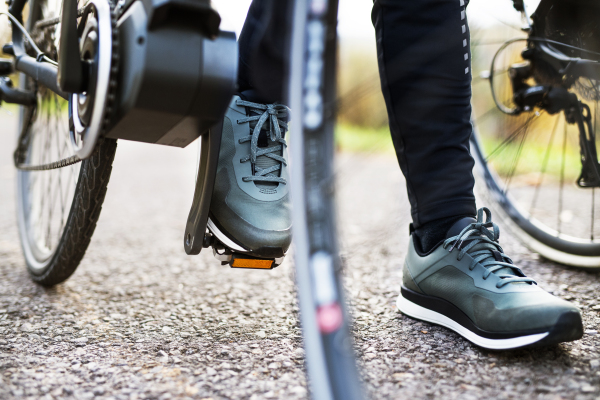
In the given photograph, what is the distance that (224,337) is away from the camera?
771 mm

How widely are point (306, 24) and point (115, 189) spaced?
2.25 meters

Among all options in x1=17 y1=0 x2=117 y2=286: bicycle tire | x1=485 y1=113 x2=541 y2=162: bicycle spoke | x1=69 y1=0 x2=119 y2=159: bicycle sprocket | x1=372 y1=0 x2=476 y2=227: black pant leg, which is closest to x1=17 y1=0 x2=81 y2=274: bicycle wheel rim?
x1=17 y1=0 x2=117 y2=286: bicycle tire

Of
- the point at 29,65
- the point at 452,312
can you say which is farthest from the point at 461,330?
the point at 29,65

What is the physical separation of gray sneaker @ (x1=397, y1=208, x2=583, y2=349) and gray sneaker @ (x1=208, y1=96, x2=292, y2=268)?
0.24 metres

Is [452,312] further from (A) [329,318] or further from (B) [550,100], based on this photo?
(B) [550,100]

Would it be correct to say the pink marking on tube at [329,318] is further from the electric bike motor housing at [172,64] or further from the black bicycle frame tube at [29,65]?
the black bicycle frame tube at [29,65]

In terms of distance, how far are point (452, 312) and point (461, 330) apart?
31 mm

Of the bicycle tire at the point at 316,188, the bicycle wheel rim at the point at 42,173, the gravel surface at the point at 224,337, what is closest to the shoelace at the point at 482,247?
the gravel surface at the point at 224,337

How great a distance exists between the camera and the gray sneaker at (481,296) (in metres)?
0.62

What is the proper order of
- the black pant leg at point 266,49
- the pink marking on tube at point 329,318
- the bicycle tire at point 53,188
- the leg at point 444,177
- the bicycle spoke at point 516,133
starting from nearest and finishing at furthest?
the pink marking on tube at point 329,318
the black pant leg at point 266,49
the leg at point 444,177
the bicycle tire at point 53,188
the bicycle spoke at point 516,133

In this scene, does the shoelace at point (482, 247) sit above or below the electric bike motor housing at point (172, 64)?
below

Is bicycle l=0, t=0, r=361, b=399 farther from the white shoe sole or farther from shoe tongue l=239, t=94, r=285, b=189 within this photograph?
the white shoe sole

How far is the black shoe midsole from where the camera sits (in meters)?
0.64

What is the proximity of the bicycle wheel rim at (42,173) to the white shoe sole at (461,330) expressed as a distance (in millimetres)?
696
